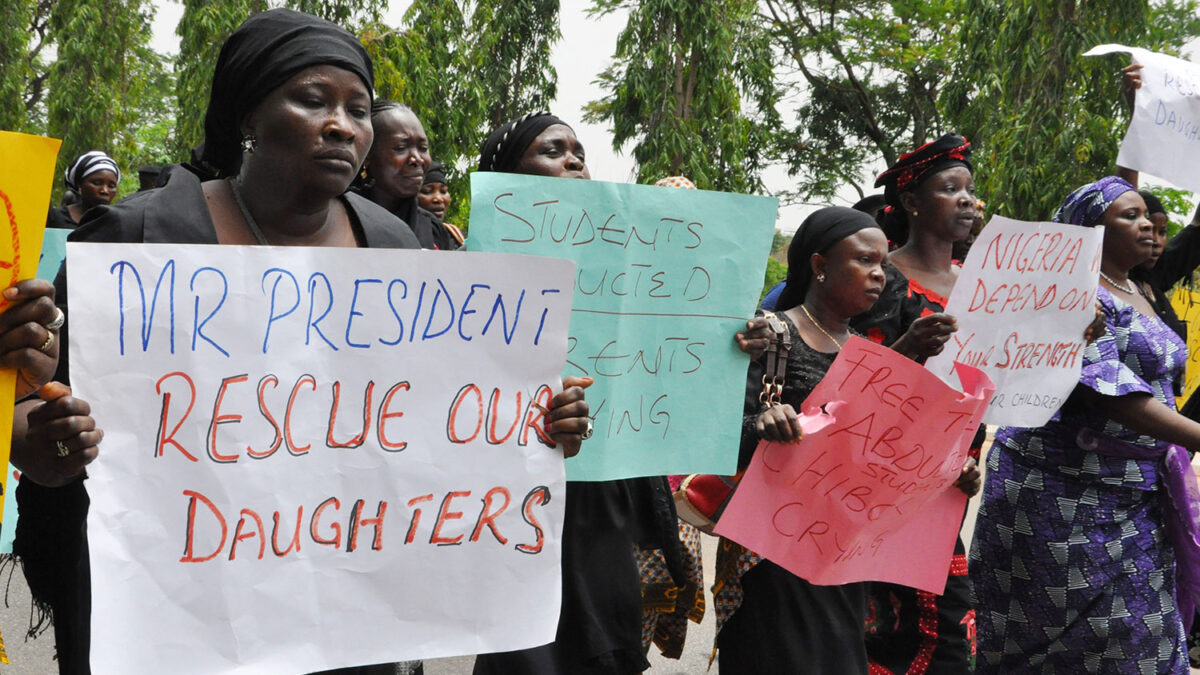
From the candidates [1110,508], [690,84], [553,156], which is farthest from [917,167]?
[690,84]

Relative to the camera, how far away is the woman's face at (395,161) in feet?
12.1

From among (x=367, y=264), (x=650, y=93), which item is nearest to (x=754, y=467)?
(x=367, y=264)

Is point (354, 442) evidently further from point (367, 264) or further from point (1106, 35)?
point (1106, 35)

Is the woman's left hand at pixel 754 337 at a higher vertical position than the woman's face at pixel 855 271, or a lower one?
lower

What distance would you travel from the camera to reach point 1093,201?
409 cm

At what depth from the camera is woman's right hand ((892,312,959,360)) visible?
3.36 m

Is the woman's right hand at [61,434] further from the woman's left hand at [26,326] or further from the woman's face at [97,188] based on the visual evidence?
the woman's face at [97,188]

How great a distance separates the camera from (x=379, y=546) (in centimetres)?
210

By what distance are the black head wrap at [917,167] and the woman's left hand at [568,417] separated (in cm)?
226

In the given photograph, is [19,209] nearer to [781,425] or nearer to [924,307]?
[781,425]

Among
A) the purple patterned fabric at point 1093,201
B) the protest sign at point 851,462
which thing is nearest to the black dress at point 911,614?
the purple patterned fabric at point 1093,201

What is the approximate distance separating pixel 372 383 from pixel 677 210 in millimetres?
1111

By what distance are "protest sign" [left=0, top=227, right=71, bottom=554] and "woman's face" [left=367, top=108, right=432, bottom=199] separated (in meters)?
0.89

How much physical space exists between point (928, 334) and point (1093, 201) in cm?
112
